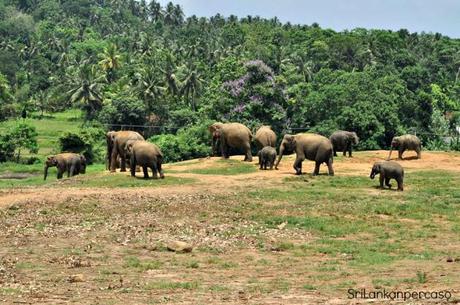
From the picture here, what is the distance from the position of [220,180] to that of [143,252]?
13630mm

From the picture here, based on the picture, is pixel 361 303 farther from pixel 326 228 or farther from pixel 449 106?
pixel 449 106

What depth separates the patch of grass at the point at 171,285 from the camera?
12558 mm

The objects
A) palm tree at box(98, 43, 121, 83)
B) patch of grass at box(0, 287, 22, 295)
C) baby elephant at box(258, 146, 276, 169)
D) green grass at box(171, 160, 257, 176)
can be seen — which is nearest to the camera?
patch of grass at box(0, 287, 22, 295)

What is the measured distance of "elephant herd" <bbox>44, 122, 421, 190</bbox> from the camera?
2902 centimetres

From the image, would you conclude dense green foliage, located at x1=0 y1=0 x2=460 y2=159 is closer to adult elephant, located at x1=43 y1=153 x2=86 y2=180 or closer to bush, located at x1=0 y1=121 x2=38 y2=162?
bush, located at x1=0 y1=121 x2=38 y2=162

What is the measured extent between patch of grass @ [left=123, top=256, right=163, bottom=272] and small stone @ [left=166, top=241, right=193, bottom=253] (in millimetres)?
1250

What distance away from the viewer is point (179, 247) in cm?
1631

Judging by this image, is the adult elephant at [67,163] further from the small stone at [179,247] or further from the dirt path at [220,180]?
the small stone at [179,247]

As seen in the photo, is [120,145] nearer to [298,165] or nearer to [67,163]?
[67,163]

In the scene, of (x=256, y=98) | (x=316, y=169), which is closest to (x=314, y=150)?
(x=316, y=169)

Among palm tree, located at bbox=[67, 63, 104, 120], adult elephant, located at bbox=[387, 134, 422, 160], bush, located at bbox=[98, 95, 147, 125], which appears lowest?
adult elephant, located at bbox=[387, 134, 422, 160]

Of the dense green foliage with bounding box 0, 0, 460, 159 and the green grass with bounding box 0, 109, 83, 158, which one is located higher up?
the dense green foliage with bounding box 0, 0, 460, 159

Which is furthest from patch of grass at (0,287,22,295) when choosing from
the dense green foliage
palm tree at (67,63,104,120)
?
palm tree at (67,63,104,120)

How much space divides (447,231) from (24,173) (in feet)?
163
